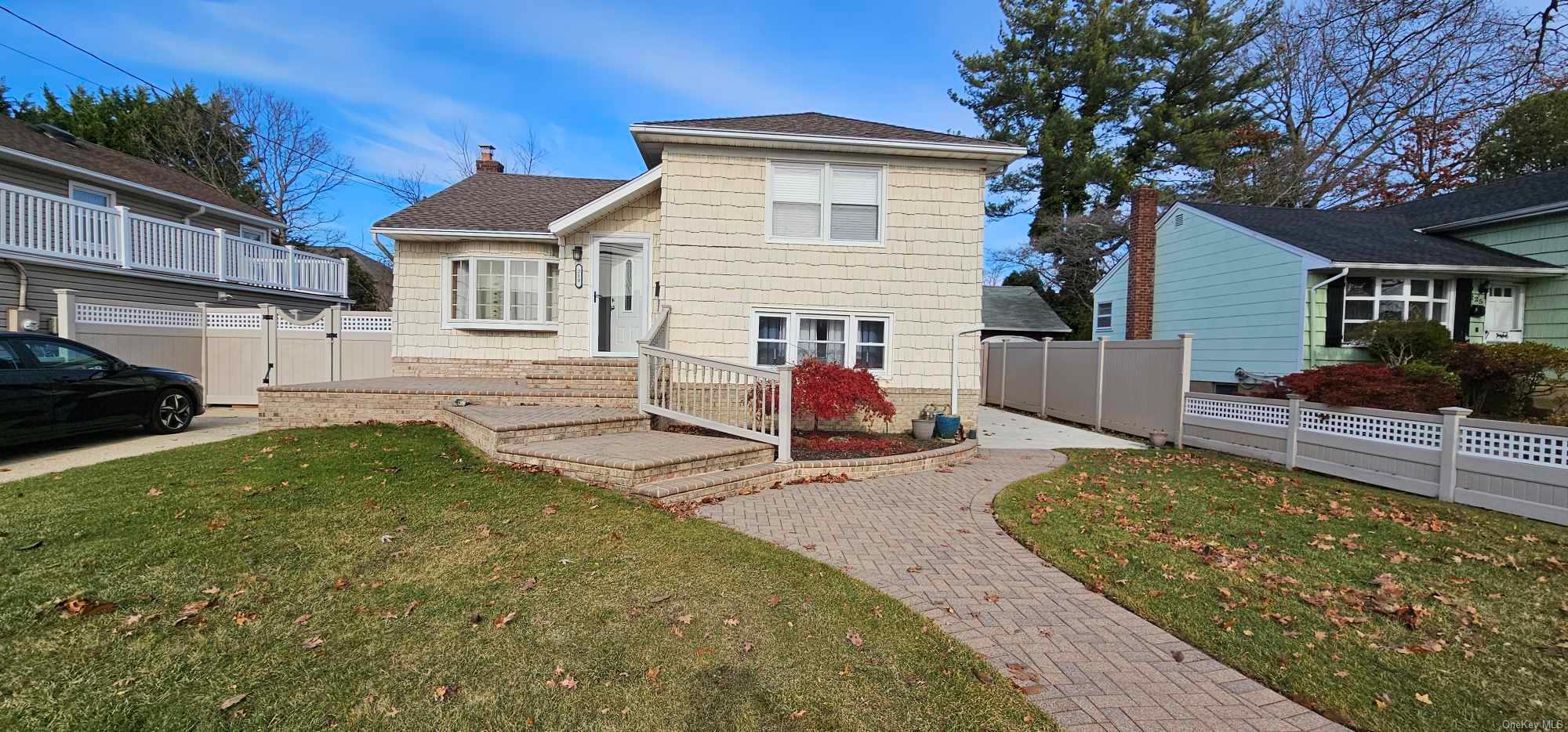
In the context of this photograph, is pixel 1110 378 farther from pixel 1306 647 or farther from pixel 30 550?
pixel 30 550

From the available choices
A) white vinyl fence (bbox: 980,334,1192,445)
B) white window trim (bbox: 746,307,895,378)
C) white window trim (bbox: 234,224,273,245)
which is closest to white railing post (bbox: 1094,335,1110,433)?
white vinyl fence (bbox: 980,334,1192,445)

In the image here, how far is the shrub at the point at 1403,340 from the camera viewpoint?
11781mm

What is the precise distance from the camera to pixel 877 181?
1053 centimetres

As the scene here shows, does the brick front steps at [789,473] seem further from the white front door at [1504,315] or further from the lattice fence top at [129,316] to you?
the white front door at [1504,315]

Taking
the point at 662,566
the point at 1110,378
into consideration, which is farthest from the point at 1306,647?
the point at 1110,378

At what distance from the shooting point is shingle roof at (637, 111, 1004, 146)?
10.1 meters

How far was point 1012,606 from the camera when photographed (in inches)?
152

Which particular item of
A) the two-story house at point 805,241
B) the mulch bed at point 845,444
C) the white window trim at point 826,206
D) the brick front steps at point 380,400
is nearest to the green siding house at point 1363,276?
the two-story house at point 805,241

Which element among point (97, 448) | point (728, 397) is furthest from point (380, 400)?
point (728, 397)

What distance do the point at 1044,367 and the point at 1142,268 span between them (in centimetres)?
486

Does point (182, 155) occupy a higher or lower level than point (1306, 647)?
higher

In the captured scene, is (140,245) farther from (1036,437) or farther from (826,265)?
(1036,437)

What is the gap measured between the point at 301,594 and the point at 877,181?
368 inches

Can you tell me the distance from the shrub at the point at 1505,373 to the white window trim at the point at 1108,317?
7.99m
